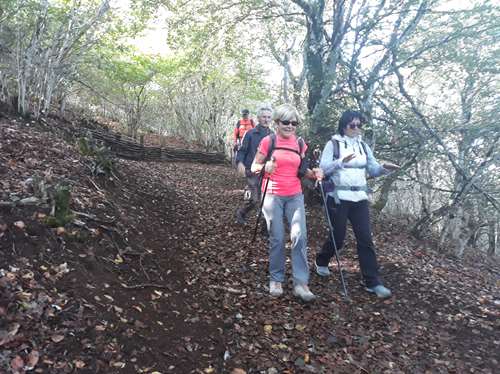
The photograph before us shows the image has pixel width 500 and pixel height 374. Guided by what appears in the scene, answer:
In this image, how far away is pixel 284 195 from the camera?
4211 mm

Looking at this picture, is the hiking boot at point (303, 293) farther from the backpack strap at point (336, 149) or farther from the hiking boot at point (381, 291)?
the backpack strap at point (336, 149)

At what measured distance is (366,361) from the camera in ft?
10.7

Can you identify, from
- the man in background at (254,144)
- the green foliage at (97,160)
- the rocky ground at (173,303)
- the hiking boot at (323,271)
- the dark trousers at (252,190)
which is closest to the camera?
the rocky ground at (173,303)

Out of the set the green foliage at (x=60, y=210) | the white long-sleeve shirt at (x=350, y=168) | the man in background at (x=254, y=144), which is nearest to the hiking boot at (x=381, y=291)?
the white long-sleeve shirt at (x=350, y=168)

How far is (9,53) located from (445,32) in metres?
8.07

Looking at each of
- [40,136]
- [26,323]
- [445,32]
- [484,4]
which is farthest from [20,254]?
[445,32]

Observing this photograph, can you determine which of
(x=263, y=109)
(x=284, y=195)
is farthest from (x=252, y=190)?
(x=284, y=195)

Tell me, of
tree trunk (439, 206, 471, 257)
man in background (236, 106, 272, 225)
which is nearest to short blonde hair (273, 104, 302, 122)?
man in background (236, 106, 272, 225)

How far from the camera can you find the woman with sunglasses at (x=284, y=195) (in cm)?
411

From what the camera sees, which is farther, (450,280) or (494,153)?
(494,153)

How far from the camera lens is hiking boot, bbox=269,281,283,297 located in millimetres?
4180

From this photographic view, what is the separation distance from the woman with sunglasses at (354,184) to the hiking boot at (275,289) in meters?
0.92

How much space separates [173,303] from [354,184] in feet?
7.75

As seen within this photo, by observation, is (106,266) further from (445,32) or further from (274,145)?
(445,32)
